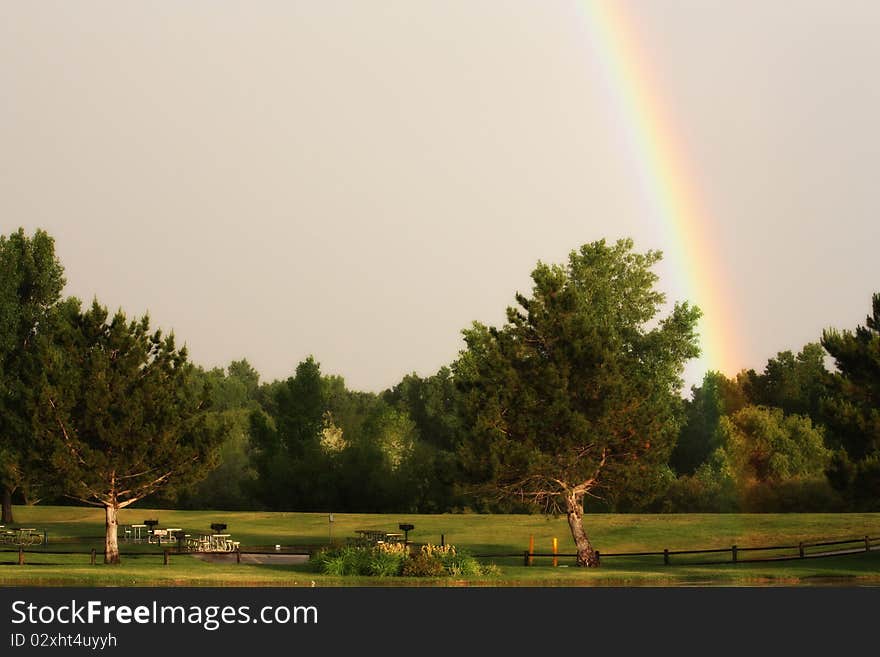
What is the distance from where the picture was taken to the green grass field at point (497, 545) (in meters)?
47.1

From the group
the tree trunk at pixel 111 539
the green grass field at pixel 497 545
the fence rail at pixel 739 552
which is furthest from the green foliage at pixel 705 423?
the tree trunk at pixel 111 539

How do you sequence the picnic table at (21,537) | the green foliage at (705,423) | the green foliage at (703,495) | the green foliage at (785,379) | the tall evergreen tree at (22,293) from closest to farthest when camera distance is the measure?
1. the picnic table at (21,537)
2. the tall evergreen tree at (22,293)
3. the green foliage at (703,495)
4. the green foliage at (705,423)
5. the green foliage at (785,379)

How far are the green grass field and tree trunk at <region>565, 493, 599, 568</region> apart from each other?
0.94 m

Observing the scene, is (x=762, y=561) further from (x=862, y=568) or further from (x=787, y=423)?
(x=787, y=423)

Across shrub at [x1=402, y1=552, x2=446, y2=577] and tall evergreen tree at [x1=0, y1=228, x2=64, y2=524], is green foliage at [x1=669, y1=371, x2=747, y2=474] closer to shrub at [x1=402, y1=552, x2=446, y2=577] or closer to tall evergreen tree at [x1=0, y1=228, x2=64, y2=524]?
tall evergreen tree at [x1=0, y1=228, x2=64, y2=524]

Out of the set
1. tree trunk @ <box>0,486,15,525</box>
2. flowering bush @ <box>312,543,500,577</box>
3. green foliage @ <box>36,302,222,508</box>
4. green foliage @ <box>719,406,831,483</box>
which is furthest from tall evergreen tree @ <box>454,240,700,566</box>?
green foliage @ <box>719,406,831,483</box>

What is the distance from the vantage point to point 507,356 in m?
56.3

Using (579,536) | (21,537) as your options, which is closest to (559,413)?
(579,536)

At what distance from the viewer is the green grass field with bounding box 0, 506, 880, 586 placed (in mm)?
47125

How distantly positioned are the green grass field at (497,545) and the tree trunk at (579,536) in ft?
3.09

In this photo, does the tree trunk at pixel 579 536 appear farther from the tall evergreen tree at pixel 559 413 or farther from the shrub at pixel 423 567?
the shrub at pixel 423 567

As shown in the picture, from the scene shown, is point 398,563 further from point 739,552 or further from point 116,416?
point 739,552
